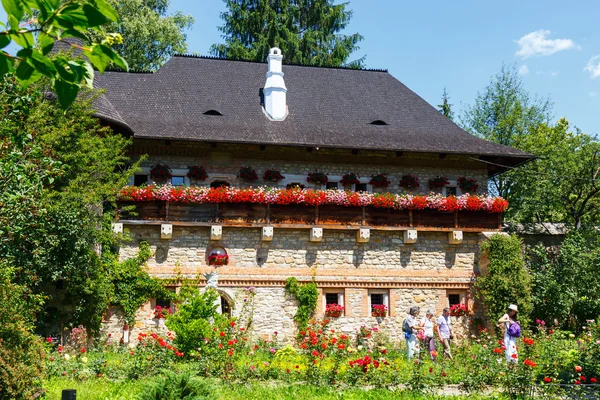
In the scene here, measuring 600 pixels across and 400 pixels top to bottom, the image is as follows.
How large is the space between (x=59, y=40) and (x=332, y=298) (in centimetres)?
1590

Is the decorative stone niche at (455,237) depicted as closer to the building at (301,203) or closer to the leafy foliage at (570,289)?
the building at (301,203)

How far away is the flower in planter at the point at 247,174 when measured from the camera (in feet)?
59.4

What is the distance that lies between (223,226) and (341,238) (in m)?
3.43

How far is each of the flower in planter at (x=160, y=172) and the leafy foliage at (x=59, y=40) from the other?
15.7 meters

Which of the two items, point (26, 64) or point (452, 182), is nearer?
point (26, 64)

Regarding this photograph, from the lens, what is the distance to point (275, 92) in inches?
789

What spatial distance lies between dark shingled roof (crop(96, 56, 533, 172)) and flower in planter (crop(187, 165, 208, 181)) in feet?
3.48

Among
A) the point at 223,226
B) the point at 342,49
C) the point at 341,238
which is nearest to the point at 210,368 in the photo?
the point at 223,226

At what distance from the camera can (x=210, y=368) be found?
10.4 metres

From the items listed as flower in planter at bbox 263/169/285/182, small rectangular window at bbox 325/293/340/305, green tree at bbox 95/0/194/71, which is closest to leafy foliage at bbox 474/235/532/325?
small rectangular window at bbox 325/293/340/305

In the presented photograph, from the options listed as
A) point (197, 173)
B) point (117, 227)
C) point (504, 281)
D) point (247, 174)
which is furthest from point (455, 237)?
point (117, 227)

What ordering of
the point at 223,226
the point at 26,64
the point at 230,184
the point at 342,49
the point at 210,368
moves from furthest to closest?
1. the point at 342,49
2. the point at 230,184
3. the point at 223,226
4. the point at 210,368
5. the point at 26,64

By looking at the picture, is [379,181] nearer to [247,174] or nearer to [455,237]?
[455,237]

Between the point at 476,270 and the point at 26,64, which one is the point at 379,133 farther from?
the point at 26,64
